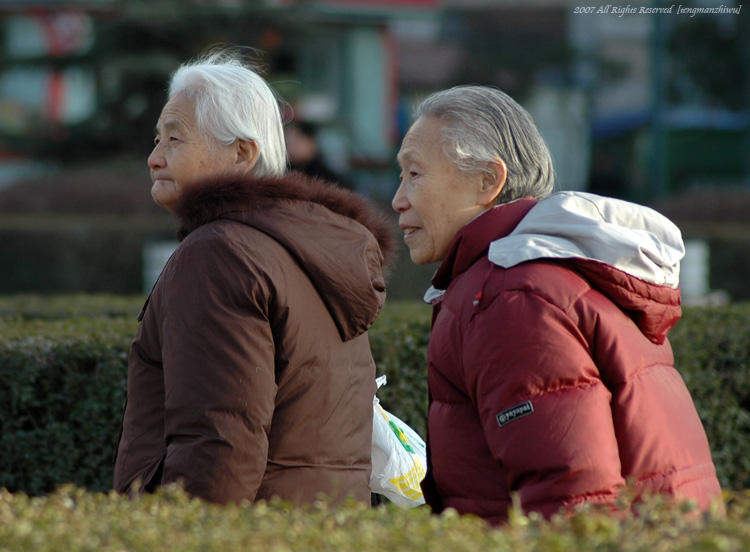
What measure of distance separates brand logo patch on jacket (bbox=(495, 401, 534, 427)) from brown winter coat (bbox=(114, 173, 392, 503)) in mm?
445

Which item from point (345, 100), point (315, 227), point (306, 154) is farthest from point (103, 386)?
point (345, 100)

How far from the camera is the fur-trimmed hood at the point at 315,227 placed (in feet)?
8.89

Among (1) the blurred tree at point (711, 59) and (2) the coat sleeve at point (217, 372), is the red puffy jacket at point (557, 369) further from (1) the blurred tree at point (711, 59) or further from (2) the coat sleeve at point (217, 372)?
(1) the blurred tree at point (711, 59)

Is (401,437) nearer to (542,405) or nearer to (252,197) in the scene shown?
(252,197)

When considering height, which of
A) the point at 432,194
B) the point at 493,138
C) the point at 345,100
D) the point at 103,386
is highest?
the point at 493,138

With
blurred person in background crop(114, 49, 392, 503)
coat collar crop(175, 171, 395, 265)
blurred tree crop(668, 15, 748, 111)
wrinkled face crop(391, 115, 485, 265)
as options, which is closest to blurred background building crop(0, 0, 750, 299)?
blurred tree crop(668, 15, 748, 111)

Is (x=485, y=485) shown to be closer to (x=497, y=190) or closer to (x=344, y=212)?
(x=497, y=190)

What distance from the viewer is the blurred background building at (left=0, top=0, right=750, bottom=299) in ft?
34.2

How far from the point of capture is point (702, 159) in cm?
2966

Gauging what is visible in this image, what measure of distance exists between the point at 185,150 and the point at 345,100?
2001 cm

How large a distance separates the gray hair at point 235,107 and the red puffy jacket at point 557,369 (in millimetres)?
815

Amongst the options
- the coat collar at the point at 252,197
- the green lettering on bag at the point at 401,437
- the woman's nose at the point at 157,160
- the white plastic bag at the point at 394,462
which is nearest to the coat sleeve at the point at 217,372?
the coat collar at the point at 252,197

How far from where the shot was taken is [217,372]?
2498 mm

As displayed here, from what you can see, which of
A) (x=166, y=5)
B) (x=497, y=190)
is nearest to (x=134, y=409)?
(x=497, y=190)
